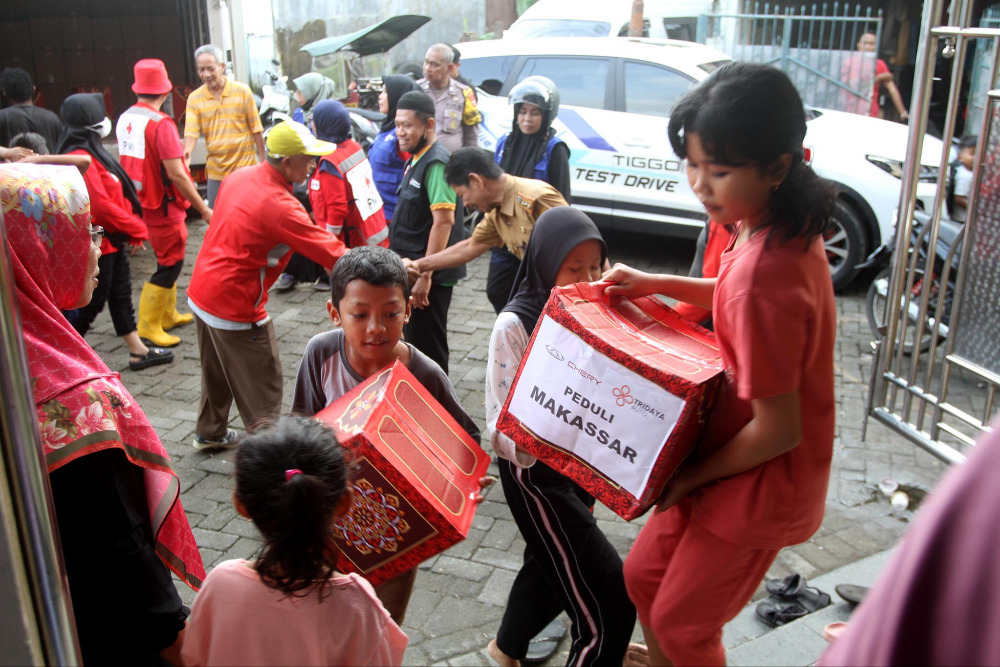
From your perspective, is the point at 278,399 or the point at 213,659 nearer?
the point at 213,659

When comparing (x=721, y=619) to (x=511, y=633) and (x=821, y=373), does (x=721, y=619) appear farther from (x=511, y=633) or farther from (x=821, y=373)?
(x=511, y=633)

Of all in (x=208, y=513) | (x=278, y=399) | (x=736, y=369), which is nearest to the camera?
(x=736, y=369)

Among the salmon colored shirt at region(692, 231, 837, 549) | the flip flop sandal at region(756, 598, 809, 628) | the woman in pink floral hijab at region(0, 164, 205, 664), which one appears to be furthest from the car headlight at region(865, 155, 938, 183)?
the woman in pink floral hijab at region(0, 164, 205, 664)

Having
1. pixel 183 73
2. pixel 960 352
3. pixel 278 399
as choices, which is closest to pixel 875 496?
pixel 960 352

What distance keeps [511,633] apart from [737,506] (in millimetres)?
1218

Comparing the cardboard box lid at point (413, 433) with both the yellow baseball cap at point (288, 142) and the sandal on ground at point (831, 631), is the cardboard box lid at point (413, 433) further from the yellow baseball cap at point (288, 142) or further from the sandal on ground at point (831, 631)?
the yellow baseball cap at point (288, 142)

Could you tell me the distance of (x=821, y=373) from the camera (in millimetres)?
2021

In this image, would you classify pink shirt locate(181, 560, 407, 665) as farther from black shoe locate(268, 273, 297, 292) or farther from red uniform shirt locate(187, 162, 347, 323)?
black shoe locate(268, 273, 297, 292)

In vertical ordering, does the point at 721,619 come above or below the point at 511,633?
above

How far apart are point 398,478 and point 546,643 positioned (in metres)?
1.45

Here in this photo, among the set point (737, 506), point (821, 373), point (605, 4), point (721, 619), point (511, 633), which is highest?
point (605, 4)

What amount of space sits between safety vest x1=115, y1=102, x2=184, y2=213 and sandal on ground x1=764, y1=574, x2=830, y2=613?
4.95m

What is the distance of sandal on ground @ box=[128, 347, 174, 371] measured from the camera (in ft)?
20.0

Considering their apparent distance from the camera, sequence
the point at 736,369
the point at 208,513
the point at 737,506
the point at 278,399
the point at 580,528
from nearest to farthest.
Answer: the point at 736,369
the point at 737,506
the point at 580,528
the point at 208,513
the point at 278,399
